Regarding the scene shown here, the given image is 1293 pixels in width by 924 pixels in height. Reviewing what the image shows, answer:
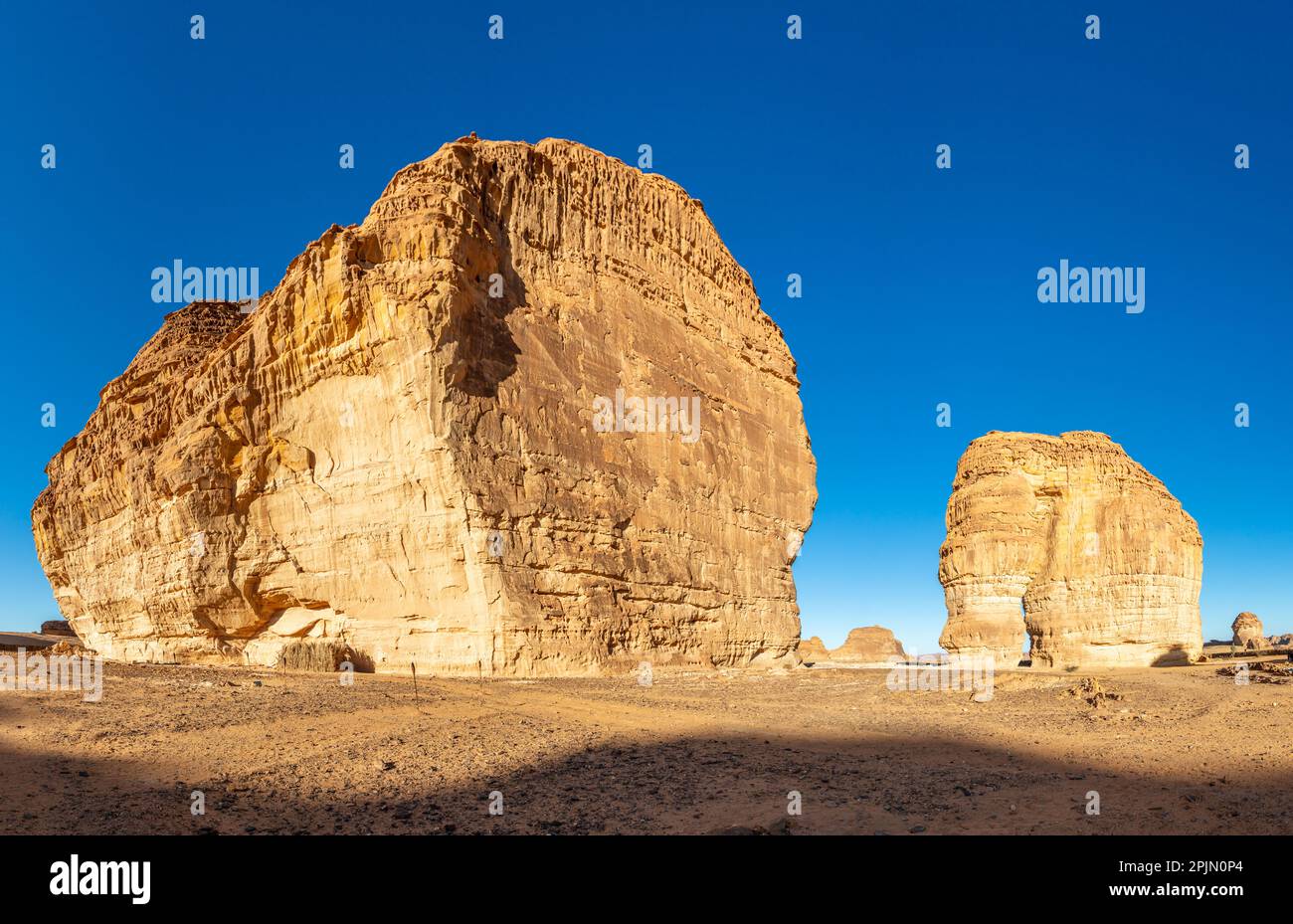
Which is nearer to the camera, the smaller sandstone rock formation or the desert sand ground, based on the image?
the desert sand ground

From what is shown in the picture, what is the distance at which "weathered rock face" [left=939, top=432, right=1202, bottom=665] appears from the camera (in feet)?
143

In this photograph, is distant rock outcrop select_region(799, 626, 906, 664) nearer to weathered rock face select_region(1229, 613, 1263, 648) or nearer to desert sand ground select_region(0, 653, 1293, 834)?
weathered rock face select_region(1229, 613, 1263, 648)

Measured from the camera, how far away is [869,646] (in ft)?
283

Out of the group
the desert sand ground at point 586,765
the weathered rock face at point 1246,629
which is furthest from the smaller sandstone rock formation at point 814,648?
the desert sand ground at point 586,765

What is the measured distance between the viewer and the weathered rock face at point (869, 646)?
8388 cm

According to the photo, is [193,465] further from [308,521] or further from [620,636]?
[620,636]

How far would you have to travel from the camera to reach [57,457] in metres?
39.8

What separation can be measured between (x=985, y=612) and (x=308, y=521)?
3734 cm

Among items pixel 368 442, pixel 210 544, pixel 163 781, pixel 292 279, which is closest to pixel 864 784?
pixel 163 781

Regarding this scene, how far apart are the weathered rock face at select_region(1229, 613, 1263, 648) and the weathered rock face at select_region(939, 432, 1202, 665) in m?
46.9

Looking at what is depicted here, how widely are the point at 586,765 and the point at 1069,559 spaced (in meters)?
43.1
